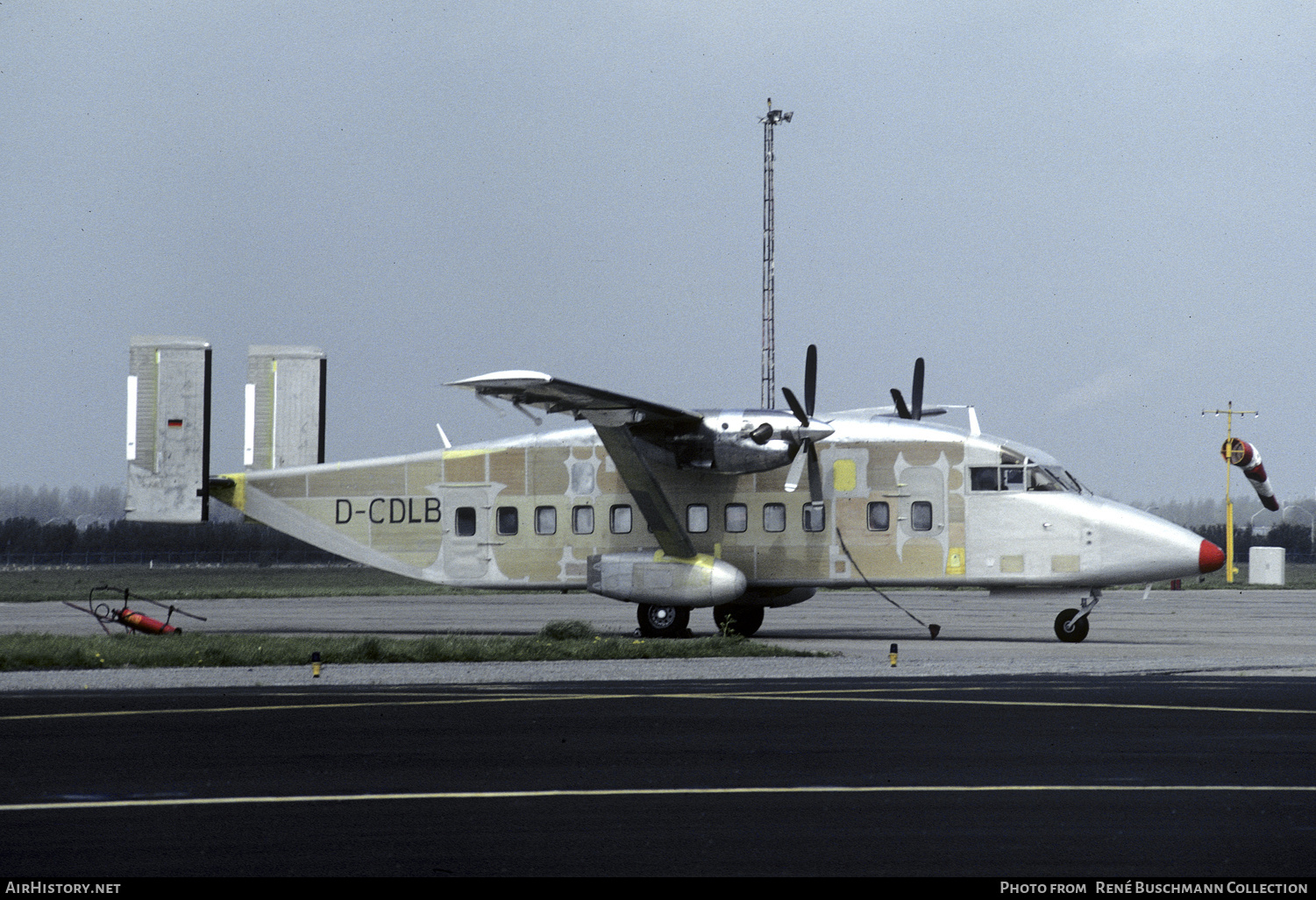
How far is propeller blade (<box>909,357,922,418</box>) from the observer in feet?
93.5

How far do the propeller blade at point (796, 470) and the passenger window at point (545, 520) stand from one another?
15.8 feet

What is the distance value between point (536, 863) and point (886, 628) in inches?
951

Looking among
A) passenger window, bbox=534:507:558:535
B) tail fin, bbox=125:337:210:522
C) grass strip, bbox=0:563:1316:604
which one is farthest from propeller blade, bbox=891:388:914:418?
tail fin, bbox=125:337:210:522

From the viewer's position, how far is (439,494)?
28.8m

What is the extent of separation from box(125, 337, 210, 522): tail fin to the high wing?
7.72 metres

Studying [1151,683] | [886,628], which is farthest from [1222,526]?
[1151,683]

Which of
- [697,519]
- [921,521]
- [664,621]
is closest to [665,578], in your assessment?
[664,621]

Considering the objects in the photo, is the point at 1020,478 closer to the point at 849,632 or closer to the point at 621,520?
the point at 849,632

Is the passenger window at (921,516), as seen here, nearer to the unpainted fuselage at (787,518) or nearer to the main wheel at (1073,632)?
the unpainted fuselage at (787,518)

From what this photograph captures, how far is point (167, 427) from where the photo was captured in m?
28.8

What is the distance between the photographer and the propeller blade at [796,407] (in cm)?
2534

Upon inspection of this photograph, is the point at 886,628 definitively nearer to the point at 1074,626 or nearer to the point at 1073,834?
the point at 1074,626

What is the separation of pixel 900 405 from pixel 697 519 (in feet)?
16.2

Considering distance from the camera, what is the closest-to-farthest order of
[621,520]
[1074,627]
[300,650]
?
[300,650] → [1074,627] → [621,520]
